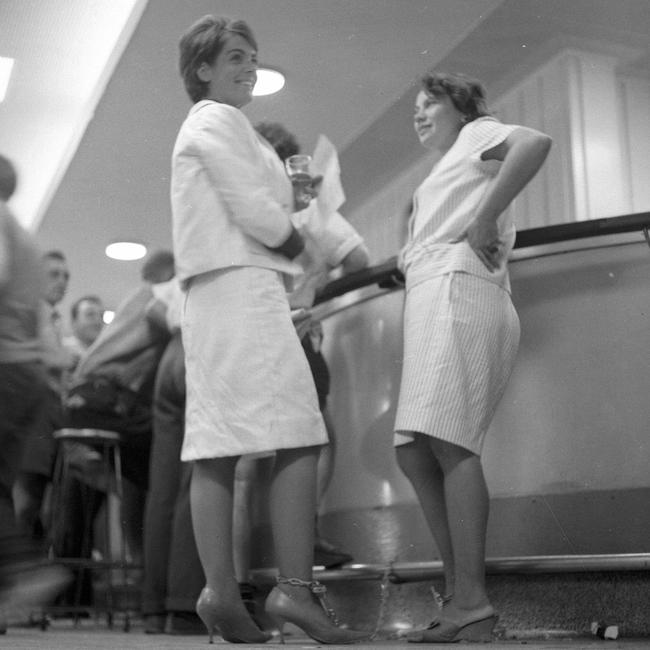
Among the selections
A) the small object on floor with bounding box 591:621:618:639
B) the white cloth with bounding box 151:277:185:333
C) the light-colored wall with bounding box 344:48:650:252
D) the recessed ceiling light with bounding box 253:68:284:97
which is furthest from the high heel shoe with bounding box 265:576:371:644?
the light-colored wall with bounding box 344:48:650:252

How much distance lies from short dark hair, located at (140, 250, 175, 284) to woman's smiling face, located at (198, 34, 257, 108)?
1.94ft

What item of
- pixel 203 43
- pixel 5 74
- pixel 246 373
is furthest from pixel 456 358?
pixel 5 74

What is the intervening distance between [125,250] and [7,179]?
34.9 inches

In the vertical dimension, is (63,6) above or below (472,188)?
above

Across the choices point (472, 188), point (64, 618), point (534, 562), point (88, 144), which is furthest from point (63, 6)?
point (64, 618)

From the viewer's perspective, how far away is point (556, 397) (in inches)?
56.2

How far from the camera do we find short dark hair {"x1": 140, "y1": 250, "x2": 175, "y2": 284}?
181cm

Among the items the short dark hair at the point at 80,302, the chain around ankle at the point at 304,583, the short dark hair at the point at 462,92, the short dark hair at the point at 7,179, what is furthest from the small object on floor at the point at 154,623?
the short dark hair at the point at 462,92

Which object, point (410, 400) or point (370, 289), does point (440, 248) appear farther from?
point (370, 289)

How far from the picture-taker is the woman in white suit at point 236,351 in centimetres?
111

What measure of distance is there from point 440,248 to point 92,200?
67 cm

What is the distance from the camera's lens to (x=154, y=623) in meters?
1.71

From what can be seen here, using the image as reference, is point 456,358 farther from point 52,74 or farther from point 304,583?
point 52,74

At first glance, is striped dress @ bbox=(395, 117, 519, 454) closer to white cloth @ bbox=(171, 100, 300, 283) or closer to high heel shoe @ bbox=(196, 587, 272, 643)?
white cloth @ bbox=(171, 100, 300, 283)
